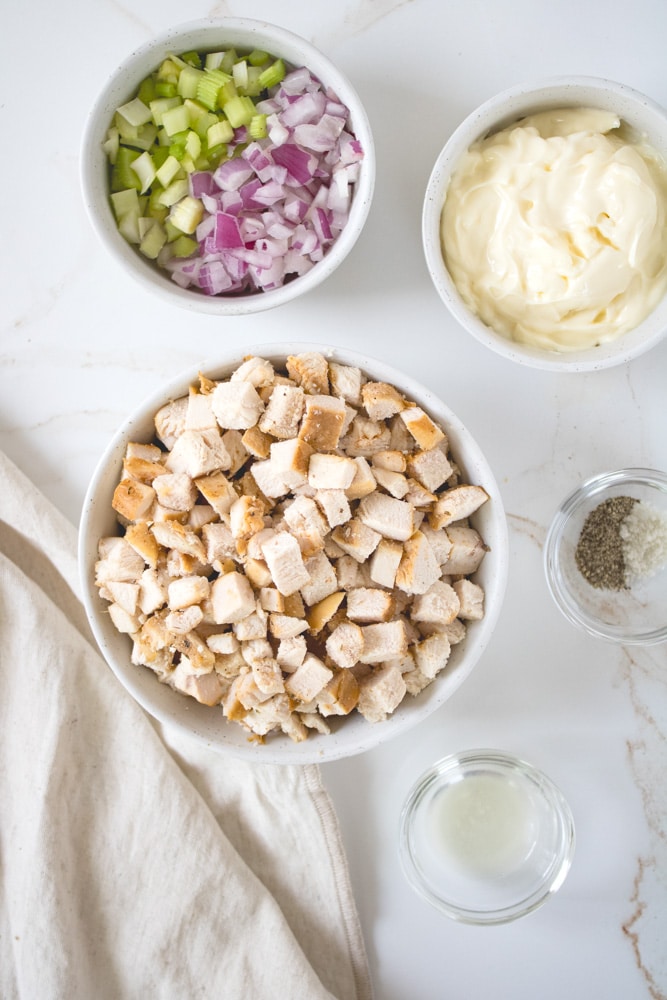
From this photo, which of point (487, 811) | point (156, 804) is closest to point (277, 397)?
point (156, 804)

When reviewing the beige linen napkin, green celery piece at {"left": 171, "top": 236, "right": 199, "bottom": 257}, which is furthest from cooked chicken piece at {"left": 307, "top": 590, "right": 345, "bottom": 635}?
green celery piece at {"left": 171, "top": 236, "right": 199, "bottom": 257}

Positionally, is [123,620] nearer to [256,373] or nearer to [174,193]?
[256,373]

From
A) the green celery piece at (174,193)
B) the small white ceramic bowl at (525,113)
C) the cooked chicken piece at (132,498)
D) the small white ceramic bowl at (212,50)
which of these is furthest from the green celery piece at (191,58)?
the cooked chicken piece at (132,498)

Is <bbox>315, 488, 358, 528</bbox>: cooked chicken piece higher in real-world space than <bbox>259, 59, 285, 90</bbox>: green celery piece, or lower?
lower

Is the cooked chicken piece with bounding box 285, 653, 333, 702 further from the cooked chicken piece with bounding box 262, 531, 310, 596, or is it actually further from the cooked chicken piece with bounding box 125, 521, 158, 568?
the cooked chicken piece with bounding box 125, 521, 158, 568

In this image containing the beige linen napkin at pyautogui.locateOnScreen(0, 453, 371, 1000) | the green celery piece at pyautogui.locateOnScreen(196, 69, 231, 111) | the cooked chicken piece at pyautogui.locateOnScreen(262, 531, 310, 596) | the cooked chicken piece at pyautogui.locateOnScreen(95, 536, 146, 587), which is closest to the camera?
the cooked chicken piece at pyautogui.locateOnScreen(262, 531, 310, 596)

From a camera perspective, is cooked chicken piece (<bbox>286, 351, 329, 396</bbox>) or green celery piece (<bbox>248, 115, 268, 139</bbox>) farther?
green celery piece (<bbox>248, 115, 268, 139</bbox>)

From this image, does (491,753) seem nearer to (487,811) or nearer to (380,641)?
(487,811)
